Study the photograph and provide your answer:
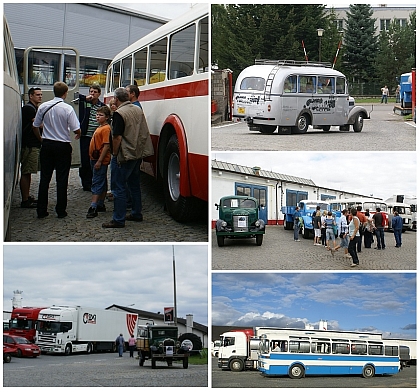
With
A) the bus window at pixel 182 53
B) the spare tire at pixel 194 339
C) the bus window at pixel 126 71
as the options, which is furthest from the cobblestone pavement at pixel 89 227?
the bus window at pixel 126 71

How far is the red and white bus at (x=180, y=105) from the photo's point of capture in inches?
283

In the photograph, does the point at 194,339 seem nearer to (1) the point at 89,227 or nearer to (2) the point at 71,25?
(1) the point at 89,227

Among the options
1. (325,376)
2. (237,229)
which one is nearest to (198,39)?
(237,229)

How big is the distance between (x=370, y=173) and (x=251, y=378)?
2682mm

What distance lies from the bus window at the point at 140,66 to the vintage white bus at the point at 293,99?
182 centimetres

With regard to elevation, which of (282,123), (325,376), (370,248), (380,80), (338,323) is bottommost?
(325,376)

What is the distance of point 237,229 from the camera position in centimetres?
723

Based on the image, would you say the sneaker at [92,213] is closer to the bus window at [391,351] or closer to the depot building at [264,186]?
the depot building at [264,186]

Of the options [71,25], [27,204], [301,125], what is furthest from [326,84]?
[27,204]

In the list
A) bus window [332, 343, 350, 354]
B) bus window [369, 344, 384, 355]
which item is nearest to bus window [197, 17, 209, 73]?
bus window [332, 343, 350, 354]

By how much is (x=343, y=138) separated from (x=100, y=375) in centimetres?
387

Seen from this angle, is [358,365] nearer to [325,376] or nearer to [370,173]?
[325,376]

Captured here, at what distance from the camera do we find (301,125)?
26.0 feet

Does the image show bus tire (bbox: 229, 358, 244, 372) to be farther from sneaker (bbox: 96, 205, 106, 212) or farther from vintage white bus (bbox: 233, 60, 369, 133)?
vintage white bus (bbox: 233, 60, 369, 133)
